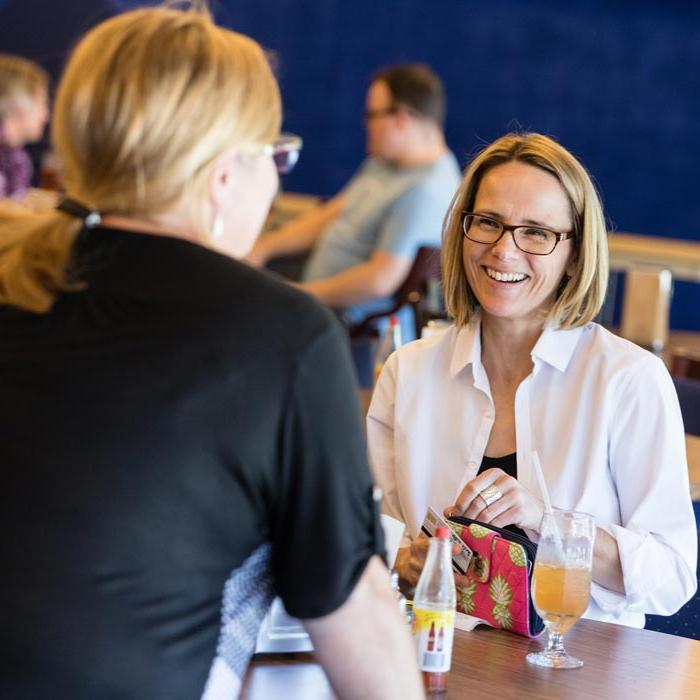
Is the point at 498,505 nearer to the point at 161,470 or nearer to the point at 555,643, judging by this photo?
the point at 555,643

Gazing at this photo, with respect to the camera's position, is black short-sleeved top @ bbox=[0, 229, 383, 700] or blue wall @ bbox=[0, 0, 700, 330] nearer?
black short-sleeved top @ bbox=[0, 229, 383, 700]

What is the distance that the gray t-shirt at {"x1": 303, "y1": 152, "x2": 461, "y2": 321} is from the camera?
5.04 metres

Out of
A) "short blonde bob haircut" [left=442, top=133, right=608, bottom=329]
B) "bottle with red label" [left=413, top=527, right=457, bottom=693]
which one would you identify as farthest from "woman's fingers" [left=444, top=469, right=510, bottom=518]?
"short blonde bob haircut" [left=442, top=133, right=608, bottom=329]

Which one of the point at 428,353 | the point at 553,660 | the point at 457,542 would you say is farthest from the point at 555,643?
the point at 428,353

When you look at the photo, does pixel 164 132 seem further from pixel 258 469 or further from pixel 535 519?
pixel 535 519

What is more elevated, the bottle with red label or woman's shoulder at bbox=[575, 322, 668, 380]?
woman's shoulder at bbox=[575, 322, 668, 380]

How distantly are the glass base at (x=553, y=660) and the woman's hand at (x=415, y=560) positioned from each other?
166mm

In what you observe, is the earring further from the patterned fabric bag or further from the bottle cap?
the patterned fabric bag

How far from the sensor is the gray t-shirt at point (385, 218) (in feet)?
16.5

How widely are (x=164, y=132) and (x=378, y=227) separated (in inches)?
161

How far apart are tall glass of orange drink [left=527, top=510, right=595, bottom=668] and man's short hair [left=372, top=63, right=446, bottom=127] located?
388 centimetres

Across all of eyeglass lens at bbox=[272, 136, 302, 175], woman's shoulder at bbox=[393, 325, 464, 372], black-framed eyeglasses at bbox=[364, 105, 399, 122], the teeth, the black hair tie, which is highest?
eyeglass lens at bbox=[272, 136, 302, 175]

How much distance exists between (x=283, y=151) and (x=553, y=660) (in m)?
0.75

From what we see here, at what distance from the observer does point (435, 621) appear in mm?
1476
